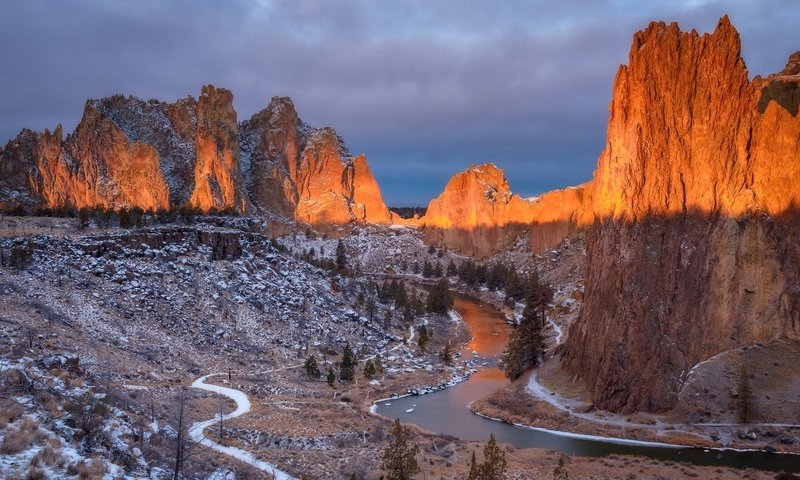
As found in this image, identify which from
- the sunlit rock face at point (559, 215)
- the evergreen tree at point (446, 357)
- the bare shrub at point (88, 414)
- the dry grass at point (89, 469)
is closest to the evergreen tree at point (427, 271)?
the sunlit rock face at point (559, 215)

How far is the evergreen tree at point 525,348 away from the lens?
5803 cm

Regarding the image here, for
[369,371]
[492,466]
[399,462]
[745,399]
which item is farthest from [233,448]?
[745,399]

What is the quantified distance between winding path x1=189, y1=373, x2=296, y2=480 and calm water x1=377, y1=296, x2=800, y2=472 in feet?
42.0

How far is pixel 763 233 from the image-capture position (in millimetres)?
44219

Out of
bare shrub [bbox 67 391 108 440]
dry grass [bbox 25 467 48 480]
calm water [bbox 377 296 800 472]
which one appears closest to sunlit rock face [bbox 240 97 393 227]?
calm water [bbox 377 296 800 472]

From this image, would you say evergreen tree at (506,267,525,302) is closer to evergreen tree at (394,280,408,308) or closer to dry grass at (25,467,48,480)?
evergreen tree at (394,280,408,308)

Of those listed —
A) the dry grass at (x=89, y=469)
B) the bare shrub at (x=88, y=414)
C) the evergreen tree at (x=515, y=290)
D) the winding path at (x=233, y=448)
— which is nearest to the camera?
the dry grass at (x=89, y=469)

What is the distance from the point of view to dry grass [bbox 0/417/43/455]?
15359 millimetres

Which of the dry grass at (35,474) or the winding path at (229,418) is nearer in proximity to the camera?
the dry grass at (35,474)

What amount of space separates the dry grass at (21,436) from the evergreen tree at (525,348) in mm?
47290

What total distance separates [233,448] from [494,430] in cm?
2261

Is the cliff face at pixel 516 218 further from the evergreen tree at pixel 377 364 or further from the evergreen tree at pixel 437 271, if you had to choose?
the evergreen tree at pixel 377 364

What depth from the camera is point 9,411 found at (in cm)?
1734

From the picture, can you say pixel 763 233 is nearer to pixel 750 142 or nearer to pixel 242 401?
pixel 750 142
